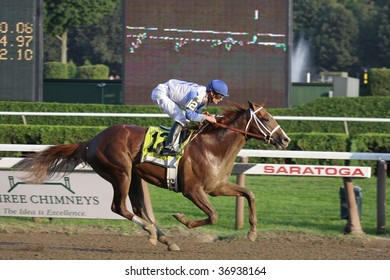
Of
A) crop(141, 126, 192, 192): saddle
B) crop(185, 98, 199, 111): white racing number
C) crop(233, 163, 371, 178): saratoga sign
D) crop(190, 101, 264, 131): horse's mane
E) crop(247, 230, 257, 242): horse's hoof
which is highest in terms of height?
crop(185, 98, 199, 111): white racing number

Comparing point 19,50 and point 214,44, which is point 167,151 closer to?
point 214,44

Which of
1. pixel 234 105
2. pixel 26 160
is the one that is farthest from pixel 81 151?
pixel 234 105

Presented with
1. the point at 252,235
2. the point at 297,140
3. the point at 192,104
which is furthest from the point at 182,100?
the point at 297,140

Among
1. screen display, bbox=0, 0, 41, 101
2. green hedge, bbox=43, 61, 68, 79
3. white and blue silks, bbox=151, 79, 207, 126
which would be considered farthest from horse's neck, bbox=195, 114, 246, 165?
green hedge, bbox=43, 61, 68, 79

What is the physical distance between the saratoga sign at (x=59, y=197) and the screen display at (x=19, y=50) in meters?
6.26

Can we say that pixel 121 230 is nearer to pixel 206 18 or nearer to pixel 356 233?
pixel 356 233

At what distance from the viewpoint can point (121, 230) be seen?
770 centimetres

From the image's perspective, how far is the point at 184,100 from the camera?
666 cm

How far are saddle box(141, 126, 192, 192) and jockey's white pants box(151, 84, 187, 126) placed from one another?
148 mm

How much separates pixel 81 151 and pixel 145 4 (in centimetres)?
720

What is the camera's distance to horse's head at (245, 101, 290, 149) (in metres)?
6.69

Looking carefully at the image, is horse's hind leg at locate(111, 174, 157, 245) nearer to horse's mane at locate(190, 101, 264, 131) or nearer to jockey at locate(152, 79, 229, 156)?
jockey at locate(152, 79, 229, 156)

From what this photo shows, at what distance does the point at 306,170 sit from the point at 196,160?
1330mm

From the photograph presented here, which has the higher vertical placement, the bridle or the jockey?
the jockey
